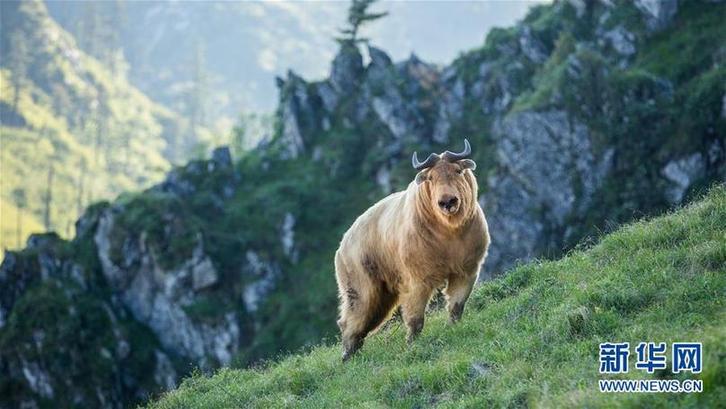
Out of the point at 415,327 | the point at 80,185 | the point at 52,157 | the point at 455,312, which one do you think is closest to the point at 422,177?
the point at 455,312

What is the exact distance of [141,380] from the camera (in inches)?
2311

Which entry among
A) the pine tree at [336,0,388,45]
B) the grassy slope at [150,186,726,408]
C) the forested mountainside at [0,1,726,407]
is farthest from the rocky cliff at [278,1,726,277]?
the grassy slope at [150,186,726,408]

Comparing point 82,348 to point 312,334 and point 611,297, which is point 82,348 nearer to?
point 312,334

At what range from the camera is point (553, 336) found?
11188 mm

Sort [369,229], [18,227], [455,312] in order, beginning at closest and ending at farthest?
1. [455,312]
2. [369,229]
3. [18,227]

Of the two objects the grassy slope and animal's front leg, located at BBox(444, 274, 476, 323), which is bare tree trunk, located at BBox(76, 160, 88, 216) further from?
animal's front leg, located at BBox(444, 274, 476, 323)

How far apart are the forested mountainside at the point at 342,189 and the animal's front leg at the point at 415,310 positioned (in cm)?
3429

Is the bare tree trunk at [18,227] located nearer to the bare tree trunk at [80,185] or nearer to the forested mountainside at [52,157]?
the forested mountainside at [52,157]

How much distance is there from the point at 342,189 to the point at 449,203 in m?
55.6

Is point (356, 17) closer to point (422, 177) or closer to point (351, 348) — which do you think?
point (351, 348)

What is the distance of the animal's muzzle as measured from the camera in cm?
1329

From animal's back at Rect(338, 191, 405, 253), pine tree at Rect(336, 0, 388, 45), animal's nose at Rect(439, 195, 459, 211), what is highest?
pine tree at Rect(336, 0, 388, 45)

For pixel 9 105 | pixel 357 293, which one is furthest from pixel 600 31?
pixel 9 105

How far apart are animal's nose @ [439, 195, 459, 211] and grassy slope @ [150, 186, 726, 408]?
2.03 m
